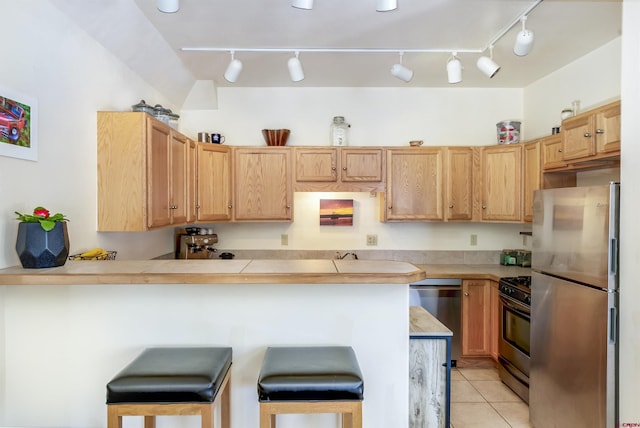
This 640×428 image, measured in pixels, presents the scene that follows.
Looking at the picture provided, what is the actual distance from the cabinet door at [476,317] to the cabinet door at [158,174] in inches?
104

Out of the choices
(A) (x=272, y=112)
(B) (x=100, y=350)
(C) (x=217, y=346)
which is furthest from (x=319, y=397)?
(A) (x=272, y=112)

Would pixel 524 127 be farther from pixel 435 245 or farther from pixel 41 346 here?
pixel 41 346

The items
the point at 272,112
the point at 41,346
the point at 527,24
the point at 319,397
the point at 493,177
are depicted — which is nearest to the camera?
the point at 319,397

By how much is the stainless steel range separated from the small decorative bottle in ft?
6.44

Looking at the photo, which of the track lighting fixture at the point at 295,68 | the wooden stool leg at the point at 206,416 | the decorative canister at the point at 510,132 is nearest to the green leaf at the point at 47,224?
the wooden stool leg at the point at 206,416

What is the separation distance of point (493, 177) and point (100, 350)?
11.1 ft

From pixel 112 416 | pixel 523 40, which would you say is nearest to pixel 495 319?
pixel 523 40

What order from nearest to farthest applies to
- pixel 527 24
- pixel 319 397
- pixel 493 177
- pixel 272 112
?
pixel 319 397
pixel 527 24
pixel 493 177
pixel 272 112

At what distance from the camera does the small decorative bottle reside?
345 centimetres

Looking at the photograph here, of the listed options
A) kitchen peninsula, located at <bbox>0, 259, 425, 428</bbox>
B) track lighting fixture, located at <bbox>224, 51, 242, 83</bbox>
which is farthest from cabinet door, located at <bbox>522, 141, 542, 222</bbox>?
track lighting fixture, located at <bbox>224, 51, 242, 83</bbox>

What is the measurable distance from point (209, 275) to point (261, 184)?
203 centimetres

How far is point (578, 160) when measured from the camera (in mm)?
2453

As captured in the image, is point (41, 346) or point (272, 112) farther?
point (272, 112)

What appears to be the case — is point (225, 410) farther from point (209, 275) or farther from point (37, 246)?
point (37, 246)
